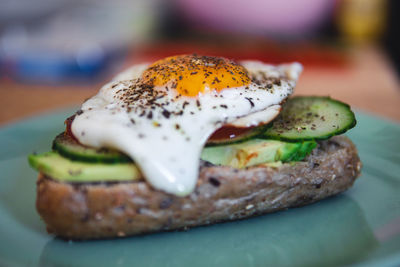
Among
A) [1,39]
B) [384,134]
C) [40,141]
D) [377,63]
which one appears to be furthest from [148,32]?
[384,134]

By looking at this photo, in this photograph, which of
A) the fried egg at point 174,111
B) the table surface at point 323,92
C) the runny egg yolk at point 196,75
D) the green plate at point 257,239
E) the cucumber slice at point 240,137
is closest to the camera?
the green plate at point 257,239

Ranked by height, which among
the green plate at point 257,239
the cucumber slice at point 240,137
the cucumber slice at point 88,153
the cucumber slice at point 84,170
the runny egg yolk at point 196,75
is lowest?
the green plate at point 257,239

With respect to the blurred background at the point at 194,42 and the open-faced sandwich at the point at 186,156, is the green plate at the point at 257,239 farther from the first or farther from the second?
the blurred background at the point at 194,42

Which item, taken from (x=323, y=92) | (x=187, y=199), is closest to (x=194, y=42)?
(x=323, y=92)

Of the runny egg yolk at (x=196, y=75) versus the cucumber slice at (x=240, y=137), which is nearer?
the cucumber slice at (x=240, y=137)

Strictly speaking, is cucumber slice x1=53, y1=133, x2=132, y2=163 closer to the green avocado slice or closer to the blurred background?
the green avocado slice

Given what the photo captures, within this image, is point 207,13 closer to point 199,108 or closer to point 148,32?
point 148,32

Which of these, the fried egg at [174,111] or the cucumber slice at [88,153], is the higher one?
the fried egg at [174,111]

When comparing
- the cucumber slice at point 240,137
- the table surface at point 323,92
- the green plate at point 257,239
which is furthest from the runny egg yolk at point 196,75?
the table surface at point 323,92
